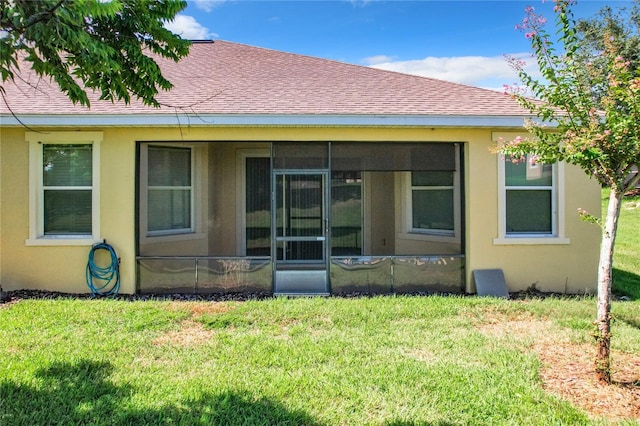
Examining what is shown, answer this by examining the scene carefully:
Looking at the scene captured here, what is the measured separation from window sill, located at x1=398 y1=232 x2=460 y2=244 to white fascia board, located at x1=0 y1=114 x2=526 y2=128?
245 centimetres

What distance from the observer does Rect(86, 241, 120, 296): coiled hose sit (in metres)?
7.51

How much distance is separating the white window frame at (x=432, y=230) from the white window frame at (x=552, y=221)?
780 mm

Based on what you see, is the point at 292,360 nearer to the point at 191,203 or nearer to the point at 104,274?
the point at 104,274

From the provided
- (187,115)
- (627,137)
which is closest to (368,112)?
Answer: (187,115)

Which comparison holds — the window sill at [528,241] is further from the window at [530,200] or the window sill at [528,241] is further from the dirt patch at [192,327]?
the dirt patch at [192,327]

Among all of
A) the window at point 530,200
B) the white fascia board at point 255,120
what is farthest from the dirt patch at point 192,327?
the window at point 530,200

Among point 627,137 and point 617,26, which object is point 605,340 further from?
point 617,26

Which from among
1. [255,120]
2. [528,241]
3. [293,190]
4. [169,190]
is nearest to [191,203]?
[169,190]

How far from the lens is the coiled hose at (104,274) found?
7.51 metres

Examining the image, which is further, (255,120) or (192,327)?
(255,120)

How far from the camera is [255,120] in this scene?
23.8 feet

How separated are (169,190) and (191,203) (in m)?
0.60

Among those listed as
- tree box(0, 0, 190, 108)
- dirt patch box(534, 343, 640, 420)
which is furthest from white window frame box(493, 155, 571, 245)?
tree box(0, 0, 190, 108)

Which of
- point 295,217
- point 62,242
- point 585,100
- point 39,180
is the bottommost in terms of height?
point 62,242
